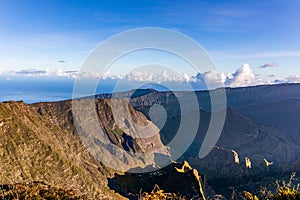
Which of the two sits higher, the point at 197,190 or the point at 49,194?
the point at 49,194

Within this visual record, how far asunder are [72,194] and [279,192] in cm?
980

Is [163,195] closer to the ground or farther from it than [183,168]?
farther from it

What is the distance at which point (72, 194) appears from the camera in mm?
16641

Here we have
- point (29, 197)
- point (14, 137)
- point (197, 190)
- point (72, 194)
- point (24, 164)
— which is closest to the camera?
point (29, 197)

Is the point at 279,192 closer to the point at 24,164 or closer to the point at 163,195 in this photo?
the point at 163,195

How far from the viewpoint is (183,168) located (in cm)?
18188

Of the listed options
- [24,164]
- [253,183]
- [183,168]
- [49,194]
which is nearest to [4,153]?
[24,164]

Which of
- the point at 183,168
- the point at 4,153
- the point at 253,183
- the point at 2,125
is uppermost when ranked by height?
the point at 2,125

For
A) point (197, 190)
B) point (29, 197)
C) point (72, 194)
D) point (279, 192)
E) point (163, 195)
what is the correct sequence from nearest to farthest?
point (163, 195) → point (279, 192) → point (29, 197) → point (72, 194) → point (197, 190)

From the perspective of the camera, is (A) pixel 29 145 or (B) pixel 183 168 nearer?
(B) pixel 183 168

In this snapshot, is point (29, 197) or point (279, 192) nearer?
point (279, 192)

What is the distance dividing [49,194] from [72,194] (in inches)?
51.1

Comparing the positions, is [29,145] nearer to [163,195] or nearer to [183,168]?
[183,168]

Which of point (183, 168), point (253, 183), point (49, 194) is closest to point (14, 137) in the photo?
point (183, 168)
